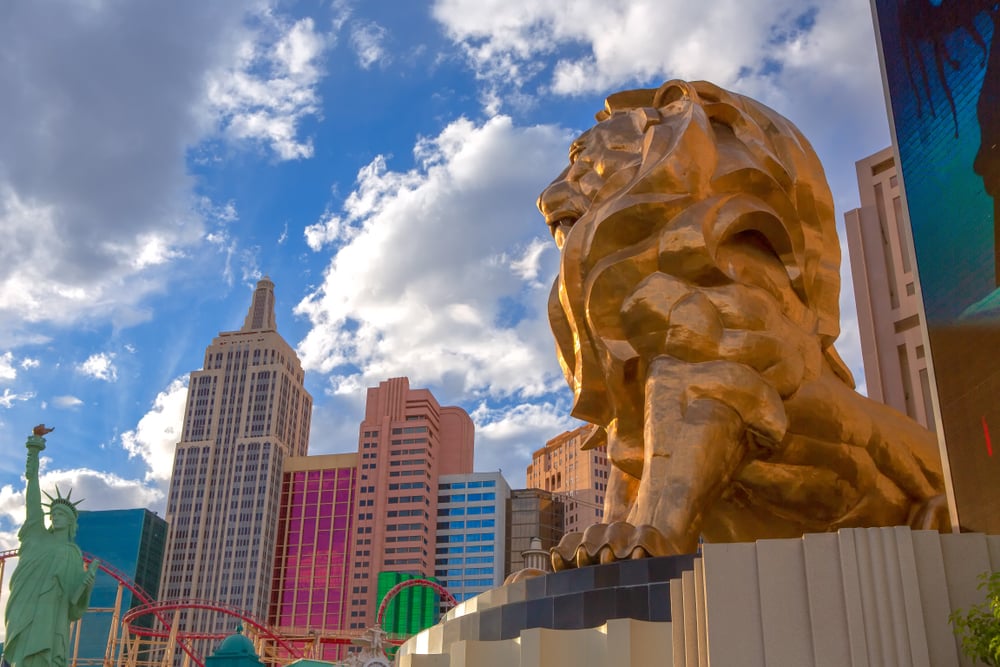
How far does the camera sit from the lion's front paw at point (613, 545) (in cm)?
650

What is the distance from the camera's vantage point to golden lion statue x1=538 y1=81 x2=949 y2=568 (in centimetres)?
756

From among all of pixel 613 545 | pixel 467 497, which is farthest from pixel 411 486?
pixel 613 545

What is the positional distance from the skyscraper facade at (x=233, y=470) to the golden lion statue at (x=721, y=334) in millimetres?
76486

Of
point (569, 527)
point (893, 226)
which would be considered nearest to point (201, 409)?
point (569, 527)

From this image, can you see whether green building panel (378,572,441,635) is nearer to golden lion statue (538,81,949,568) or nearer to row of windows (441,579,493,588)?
row of windows (441,579,493,588)

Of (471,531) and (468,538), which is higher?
(471,531)

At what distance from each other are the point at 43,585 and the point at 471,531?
69.5 meters

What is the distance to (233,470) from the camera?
286 feet

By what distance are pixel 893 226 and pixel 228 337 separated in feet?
255

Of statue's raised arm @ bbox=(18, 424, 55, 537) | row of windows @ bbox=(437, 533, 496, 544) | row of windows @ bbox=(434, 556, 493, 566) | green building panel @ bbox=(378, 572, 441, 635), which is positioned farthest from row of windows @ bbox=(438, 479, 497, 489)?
statue's raised arm @ bbox=(18, 424, 55, 537)

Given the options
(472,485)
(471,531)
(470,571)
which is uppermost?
(472,485)

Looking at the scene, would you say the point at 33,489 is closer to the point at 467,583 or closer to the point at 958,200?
the point at 958,200

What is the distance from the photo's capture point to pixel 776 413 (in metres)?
7.63

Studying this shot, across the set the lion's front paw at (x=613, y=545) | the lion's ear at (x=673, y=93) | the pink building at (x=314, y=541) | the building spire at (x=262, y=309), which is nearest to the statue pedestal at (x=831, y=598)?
the lion's front paw at (x=613, y=545)
